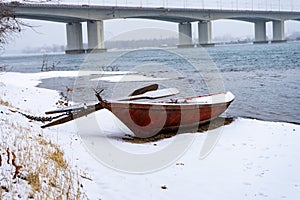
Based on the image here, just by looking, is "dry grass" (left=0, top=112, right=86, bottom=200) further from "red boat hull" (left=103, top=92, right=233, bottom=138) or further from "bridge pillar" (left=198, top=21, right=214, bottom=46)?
"bridge pillar" (left=198, top=21, right=214, bottom=46)

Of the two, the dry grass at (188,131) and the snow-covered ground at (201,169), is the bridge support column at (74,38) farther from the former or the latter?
the snow-covered ground at (201,169)

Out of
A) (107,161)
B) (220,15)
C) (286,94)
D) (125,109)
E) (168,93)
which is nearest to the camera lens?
(107,161)

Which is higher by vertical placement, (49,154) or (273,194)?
(49,154)

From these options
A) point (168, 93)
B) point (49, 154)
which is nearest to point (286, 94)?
point (168, 93)

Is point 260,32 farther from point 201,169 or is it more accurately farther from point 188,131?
point 201,169

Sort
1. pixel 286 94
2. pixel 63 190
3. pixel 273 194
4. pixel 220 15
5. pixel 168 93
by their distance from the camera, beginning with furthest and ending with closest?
pixel 220 15, pixel 286 94, pixel 168 93, pixel 273 194, pixel 63 190

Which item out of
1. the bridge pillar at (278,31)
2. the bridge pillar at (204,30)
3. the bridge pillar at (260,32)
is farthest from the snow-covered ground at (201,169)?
the bridge pillar at (260,32)

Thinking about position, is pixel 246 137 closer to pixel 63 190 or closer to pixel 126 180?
pixel 126 180

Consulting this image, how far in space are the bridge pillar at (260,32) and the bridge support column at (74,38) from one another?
43746mm

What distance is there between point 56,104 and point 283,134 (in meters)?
8.22

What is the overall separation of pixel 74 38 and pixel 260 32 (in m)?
48.5

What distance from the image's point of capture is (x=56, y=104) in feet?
Result: 46.1

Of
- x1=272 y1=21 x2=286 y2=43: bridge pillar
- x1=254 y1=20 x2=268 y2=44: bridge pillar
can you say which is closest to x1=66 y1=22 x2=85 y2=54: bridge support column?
x1=254 y1=20 x2=268 y2=44: bridge pillar

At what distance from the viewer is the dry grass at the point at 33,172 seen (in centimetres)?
420
